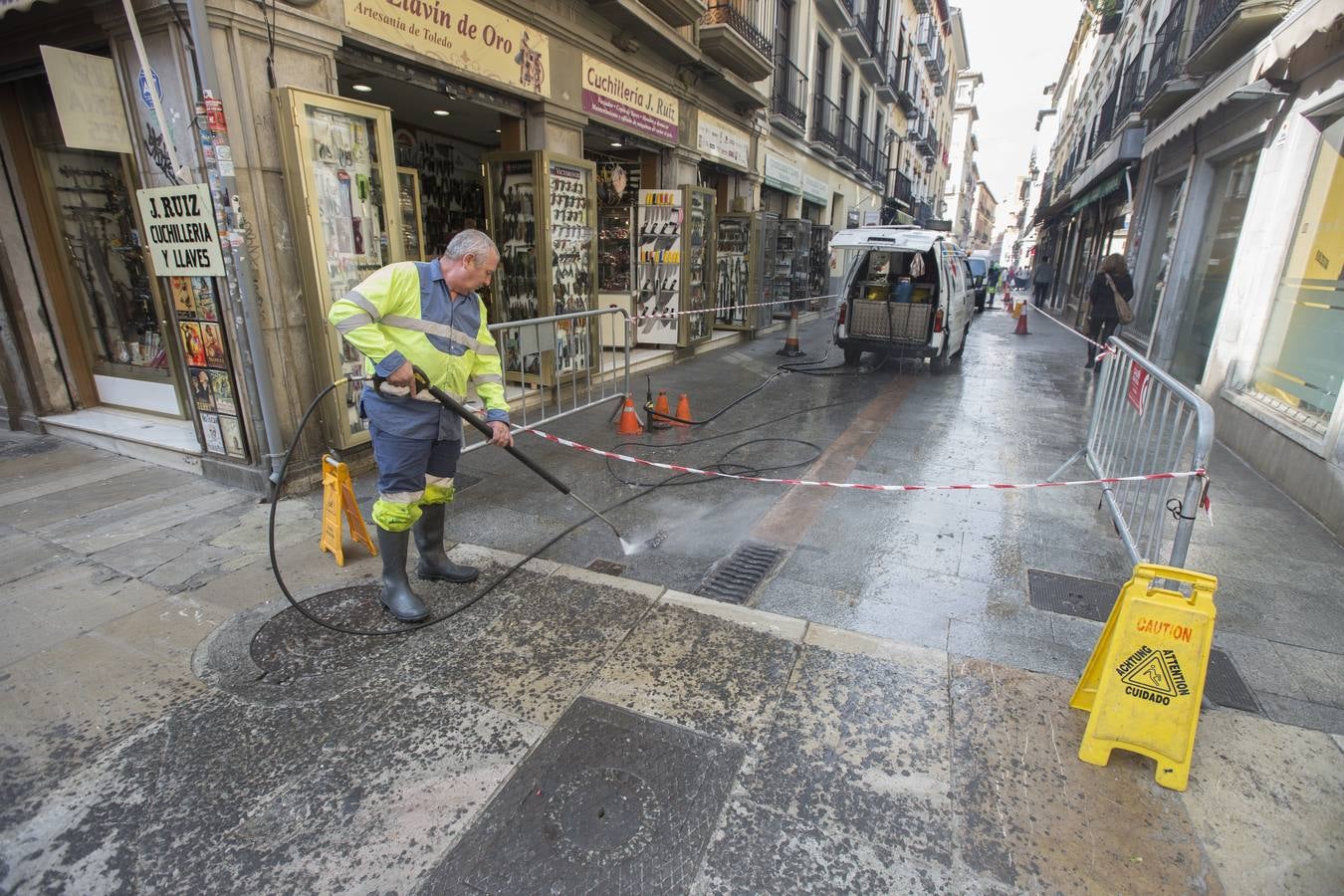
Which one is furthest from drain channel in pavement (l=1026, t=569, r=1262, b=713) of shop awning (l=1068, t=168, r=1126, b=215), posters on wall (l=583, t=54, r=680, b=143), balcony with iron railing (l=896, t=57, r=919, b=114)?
balcony with iron railing (l=896, t=57, r=919, b=114)

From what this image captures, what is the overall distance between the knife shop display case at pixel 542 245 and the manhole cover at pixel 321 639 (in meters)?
3.90

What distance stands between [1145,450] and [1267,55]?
5.44 m

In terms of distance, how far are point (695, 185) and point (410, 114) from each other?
15.5 feet

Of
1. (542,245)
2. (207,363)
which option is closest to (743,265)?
(542,245)

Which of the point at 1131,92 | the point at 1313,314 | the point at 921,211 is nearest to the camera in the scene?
the point at 1313,314

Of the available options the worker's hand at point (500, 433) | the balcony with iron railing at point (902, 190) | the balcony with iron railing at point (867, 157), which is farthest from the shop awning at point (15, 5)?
the balcony with iron railing at point (902, 190)

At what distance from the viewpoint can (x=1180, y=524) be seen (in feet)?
8.70

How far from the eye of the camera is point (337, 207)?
4.82m

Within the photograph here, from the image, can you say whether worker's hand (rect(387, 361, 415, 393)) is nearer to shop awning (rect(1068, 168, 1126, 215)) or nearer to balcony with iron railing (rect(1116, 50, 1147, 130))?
balcony with iron railing (rect(1116, 50, 1147, 130))

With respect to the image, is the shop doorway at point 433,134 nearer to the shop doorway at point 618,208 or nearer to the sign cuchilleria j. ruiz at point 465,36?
the sign cuchilleria j. ruiz at point 465,36

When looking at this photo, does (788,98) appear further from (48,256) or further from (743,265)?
(48,256)

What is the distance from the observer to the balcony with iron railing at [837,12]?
16.4m

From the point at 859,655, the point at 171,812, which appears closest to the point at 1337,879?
the point at 859,655

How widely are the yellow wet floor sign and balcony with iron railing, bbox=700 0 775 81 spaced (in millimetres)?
10216
